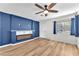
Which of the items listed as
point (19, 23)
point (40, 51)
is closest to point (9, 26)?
point (19, 23)

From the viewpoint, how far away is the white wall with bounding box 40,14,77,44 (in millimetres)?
4934

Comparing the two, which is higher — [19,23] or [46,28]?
[19,23]

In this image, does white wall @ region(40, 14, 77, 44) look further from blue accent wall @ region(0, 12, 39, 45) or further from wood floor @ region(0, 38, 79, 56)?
blue accent wall @ region(0, 12, 39, 45)

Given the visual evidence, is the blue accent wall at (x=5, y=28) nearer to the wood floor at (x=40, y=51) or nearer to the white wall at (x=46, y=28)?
the wood floor at (x=40, y=51)

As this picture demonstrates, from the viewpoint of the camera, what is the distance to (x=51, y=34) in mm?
6422

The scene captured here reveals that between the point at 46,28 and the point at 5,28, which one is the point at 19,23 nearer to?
the point at 5,28

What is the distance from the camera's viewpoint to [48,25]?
6750 mm

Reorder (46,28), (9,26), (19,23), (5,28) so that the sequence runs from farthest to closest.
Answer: (46,28) < (19,23) < (9,26) < (5,28)

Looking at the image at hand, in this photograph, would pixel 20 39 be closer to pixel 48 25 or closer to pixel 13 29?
pixel 13 29

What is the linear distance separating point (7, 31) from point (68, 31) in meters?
2.98

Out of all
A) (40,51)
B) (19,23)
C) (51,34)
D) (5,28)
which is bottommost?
(40,51)

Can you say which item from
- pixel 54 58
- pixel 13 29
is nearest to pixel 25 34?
pixel 13 29

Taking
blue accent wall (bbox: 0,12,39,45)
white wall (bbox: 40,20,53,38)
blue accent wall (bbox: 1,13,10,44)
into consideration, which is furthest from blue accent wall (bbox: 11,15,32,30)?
white wall (bbox: 40,20,53,38)

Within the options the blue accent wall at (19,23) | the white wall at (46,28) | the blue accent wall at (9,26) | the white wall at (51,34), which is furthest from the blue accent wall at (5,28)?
the white wall at (46,28)
